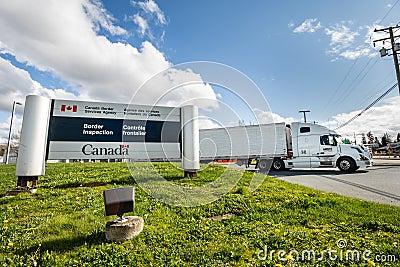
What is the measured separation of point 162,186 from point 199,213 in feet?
8.20

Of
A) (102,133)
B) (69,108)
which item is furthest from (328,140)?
(69,108)

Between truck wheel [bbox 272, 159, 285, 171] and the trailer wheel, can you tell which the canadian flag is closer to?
the trailer wheel

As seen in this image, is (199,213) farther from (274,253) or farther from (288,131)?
(288,131)

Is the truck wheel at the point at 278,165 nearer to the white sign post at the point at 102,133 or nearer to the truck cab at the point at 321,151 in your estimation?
the truck cab at the point at 321,151

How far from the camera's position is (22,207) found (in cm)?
493

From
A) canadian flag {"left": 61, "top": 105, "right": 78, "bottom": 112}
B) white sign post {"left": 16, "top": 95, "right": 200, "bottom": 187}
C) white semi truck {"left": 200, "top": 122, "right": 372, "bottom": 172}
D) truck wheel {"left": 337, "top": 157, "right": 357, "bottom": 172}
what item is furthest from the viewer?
white semi truck {"left": 200, "top": 122, "right": 372, "bottom": 172}

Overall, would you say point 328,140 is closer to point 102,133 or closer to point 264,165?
point 264,165

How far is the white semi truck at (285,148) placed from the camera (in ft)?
49.6

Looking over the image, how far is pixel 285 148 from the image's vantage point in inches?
666

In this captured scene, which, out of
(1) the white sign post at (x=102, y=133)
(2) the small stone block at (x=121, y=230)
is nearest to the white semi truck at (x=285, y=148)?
(1) the white sign post at (x=102, y=133)

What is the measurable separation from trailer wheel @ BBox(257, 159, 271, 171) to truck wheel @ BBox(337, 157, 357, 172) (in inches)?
190

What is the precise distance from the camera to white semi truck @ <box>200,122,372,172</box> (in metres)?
15.1

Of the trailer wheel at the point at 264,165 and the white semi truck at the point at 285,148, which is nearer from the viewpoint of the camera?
the white semi truck at the point at 285,148

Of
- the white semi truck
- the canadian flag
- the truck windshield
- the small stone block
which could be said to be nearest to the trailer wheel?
the white semi truck
